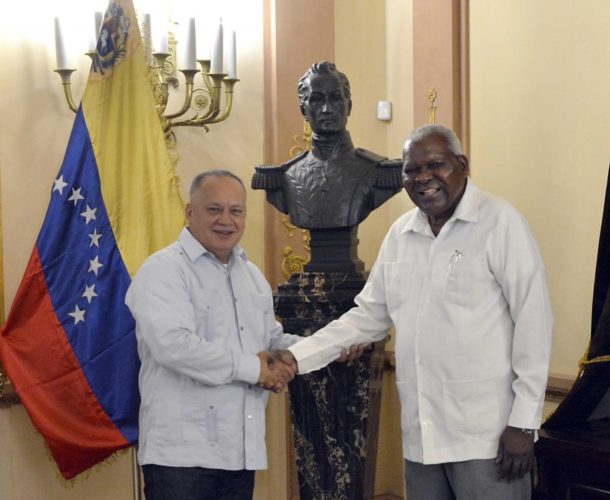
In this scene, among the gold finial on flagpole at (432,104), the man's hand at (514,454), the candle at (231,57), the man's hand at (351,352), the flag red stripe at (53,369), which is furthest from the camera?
the gold finial on flagpole at (432,104)

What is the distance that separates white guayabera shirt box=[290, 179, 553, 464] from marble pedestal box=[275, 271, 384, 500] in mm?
810

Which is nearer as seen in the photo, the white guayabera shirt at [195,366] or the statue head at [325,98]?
the white guayabera shirt at [195,366]

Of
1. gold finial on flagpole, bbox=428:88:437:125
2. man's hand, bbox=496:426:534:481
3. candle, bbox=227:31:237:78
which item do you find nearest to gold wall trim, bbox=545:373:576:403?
gold finial on flagpole, bbox=428:88:437:125

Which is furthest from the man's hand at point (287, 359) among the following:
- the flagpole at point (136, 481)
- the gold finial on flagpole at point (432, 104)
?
the gold finial on flagpole at point (432, 104)

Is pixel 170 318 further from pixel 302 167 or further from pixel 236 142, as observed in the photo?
pixel 236 142

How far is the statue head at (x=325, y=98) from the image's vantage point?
327cm

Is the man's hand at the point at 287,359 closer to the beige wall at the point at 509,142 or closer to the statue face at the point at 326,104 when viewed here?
the statue face at the point at 326,104

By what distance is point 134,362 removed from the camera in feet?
11.5

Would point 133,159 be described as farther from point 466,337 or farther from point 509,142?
point 466,337

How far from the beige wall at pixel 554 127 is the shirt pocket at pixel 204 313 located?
1.57 meters

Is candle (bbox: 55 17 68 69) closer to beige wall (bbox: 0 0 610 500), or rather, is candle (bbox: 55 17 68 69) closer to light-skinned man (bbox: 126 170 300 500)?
beige wall (bbox: 0 0 610 500)

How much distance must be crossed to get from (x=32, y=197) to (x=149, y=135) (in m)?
0.50

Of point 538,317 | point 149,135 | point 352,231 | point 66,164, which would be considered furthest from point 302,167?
point 538,317

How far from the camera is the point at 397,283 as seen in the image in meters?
2.52
